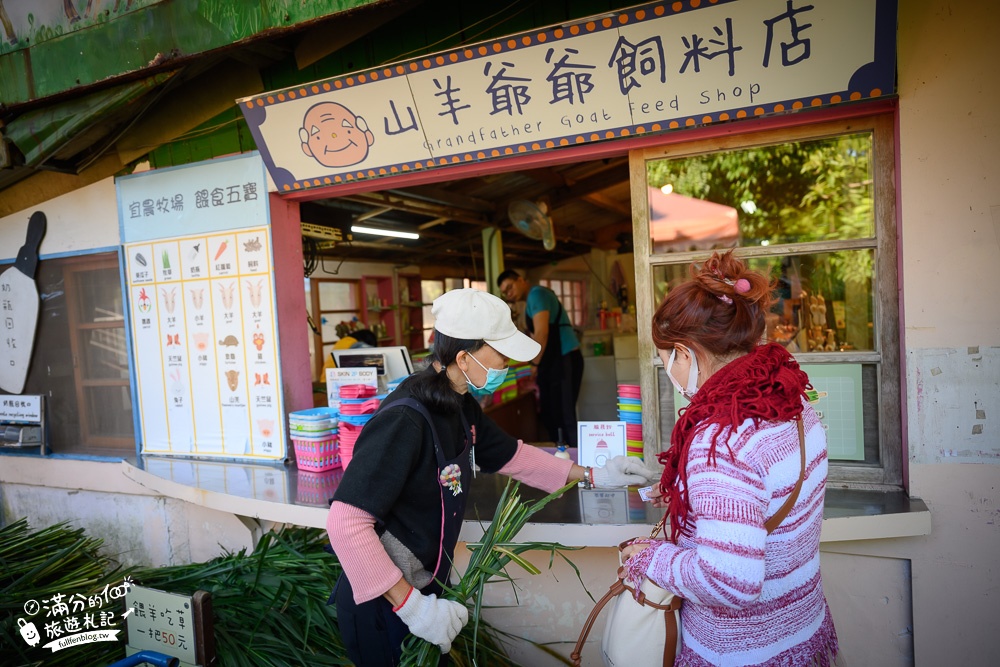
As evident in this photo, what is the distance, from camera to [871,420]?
8.29ft

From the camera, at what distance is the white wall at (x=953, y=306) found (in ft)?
7.32

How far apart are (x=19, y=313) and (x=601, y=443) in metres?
4.25

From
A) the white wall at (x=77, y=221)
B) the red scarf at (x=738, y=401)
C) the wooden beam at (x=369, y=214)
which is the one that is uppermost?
the wooden beam at (x=369, y=214)

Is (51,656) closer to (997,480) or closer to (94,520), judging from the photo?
(94,520)

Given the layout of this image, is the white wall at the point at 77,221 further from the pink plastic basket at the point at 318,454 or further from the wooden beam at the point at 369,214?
the wooden beam at the point at 369,214

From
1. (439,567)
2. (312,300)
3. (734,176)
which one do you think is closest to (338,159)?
(734,176)

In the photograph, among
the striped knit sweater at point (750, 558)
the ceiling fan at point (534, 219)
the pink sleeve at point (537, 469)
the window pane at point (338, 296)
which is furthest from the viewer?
the window pane at point (338, 296)

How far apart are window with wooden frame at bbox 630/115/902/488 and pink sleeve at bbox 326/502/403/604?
1.57 m

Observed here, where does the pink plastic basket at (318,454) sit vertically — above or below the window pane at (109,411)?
below

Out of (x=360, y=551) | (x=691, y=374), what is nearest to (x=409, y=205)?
(x=360, y=551)

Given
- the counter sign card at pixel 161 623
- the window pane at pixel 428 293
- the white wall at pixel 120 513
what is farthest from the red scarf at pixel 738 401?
the window pane at pixel 428 293

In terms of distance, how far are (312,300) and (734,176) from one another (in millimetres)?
6893

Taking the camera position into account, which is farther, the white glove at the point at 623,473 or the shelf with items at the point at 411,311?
the shelf with items at the point at 411,311

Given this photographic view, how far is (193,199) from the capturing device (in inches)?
143
